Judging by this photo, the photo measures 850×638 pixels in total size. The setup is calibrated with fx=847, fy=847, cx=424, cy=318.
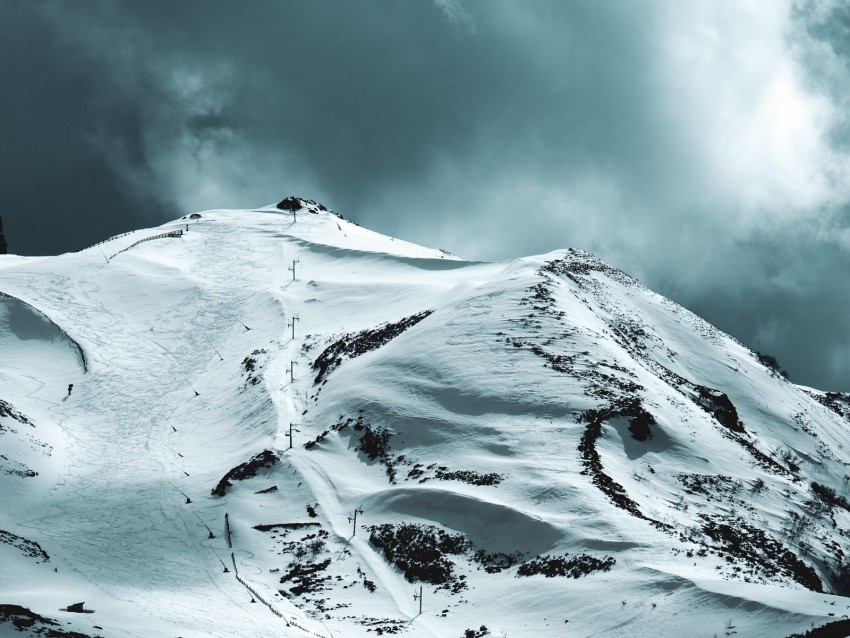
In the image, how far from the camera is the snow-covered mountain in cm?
2725

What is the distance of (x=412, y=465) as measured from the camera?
3719cm

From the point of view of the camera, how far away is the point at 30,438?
41656mm

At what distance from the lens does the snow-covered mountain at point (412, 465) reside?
27250 mm

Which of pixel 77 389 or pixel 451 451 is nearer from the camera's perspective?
pixel 451 451

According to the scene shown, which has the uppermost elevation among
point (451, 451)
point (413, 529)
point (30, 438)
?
point (30, 438)

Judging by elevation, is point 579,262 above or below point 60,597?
above

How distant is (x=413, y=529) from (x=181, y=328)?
107ft

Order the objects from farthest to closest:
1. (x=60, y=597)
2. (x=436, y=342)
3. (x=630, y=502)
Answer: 1. (x=436, y=342)
2. (x=630, y=502)
3. (x=60, y=597)

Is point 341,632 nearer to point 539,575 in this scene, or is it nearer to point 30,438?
point 539,575

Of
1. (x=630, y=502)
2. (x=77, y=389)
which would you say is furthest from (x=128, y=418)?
(x=630, y=502)

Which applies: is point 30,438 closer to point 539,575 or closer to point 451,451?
point 451,451

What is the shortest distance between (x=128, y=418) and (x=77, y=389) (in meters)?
5.61

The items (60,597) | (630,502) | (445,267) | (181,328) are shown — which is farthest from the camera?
(445,267)

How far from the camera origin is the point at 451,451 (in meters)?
37.7
